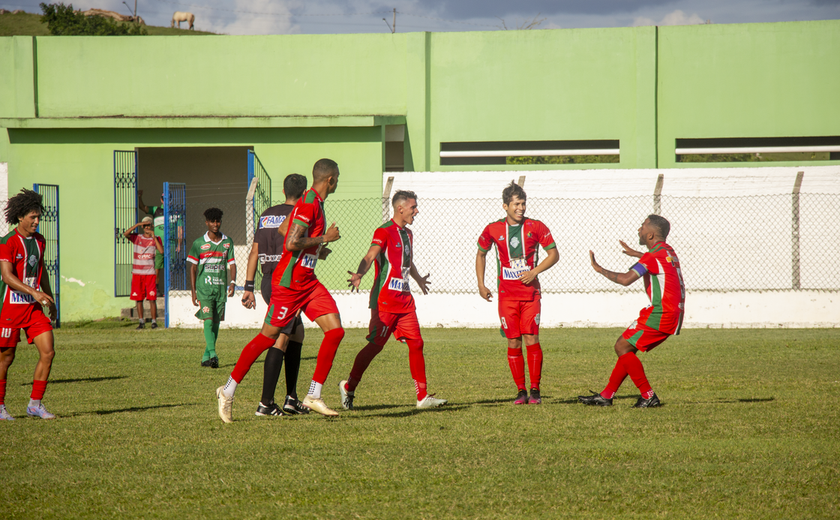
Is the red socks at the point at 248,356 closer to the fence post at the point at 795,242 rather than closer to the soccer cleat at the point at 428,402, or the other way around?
the soccer cleat at the point at 428,402

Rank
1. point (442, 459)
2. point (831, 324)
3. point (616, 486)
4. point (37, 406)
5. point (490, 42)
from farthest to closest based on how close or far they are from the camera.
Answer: point (490, 42) → point (831, 324) → point (37, 406) → point (442, 459) → point (616, 486)

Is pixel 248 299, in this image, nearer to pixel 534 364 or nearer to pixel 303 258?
pixel 303 258

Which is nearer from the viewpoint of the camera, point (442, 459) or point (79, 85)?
point (442, 459)

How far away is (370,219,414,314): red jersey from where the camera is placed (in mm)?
6805

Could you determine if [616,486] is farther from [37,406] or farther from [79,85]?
[79,85]

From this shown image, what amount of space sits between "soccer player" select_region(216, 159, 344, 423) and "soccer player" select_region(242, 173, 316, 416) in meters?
0.20

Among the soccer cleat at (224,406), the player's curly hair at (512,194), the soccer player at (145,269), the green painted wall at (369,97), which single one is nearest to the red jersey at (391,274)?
the player's curly hair at (512,194)

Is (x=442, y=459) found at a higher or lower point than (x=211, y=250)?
lower

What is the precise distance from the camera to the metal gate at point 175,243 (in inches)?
599

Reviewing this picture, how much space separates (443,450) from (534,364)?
2.16 m

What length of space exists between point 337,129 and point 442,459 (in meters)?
14.4

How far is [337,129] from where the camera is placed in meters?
18.4

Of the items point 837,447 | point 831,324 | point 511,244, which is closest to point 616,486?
point 837,447

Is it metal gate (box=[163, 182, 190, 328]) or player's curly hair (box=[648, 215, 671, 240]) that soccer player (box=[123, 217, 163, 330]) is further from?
player's curly hair (box=[648, 215, 671, 240])
